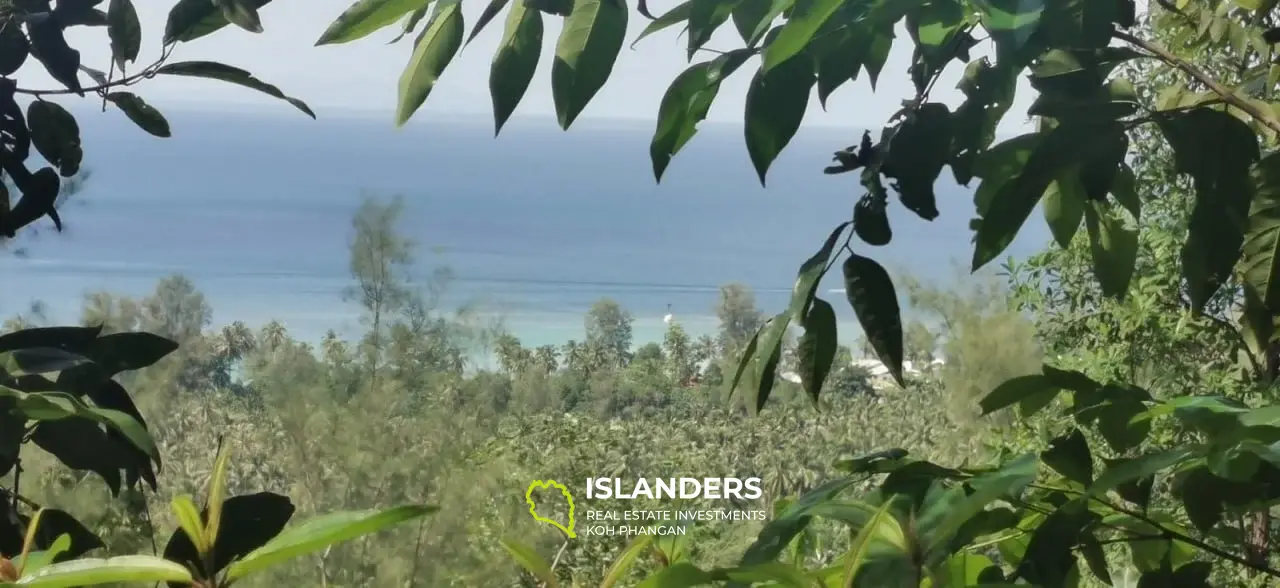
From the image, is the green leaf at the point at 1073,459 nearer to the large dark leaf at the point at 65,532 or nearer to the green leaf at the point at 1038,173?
the green leaf at the point at 1038,173

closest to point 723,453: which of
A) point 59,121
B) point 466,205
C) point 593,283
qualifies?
point 593,283

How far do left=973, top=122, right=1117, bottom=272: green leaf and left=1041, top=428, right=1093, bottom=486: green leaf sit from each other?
0.09m

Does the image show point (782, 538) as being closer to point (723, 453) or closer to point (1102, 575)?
point (1102, 575)

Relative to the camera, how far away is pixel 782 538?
0.31 metres

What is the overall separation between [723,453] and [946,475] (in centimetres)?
69

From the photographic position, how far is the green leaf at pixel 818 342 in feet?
1.19

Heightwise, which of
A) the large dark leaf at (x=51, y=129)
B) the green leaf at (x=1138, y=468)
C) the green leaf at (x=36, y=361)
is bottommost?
the green leaf at (x=1138, y=468)

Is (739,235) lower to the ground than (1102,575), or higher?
higher

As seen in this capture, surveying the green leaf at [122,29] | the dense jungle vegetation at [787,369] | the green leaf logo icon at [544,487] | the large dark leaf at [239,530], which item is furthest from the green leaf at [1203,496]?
the green leaf logo icon at [544,487]

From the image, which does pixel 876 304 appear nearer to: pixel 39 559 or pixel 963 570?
pixel 963 570

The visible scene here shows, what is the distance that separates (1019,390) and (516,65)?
219mm

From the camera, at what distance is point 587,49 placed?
12.4 inches

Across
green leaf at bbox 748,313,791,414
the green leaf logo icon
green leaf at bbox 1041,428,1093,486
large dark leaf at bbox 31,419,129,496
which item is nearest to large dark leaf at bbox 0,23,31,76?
large dark leaf at bbox 31,419,129,496

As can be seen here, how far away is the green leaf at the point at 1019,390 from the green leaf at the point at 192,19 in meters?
0.36
